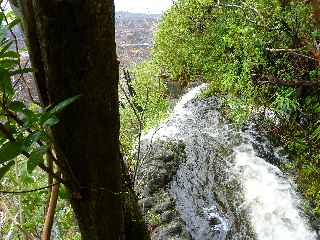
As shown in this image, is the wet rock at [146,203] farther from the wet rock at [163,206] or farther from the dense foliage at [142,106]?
the dense foliage at [142,106]

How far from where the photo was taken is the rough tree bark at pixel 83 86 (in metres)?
0.94

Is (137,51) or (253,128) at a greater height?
(137,51)

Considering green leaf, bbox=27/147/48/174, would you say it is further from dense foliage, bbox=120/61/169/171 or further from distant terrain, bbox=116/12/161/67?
distant terrain, bbox=116/12/161/67

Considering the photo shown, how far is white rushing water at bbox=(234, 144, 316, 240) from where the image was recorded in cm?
378

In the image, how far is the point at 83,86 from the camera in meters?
1.01

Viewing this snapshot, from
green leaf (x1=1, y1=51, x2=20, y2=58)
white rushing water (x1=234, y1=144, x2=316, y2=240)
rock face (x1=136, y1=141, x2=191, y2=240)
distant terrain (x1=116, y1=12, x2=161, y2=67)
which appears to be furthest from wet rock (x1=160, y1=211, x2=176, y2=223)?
distant terrain (x1=116, y1=12, x2=161, y2=67)

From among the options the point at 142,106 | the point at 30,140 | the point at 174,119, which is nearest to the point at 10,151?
the point at 30,140

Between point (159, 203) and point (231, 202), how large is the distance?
2.56 ft

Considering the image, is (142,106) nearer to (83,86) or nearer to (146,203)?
(146,203)

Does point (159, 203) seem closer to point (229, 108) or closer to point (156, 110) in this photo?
A: point (229, 108)

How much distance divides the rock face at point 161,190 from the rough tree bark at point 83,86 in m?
2.92

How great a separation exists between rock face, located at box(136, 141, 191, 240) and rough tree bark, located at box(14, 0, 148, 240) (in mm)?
2922

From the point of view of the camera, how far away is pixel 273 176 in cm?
445

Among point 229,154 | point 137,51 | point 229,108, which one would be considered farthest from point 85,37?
point 137,51
